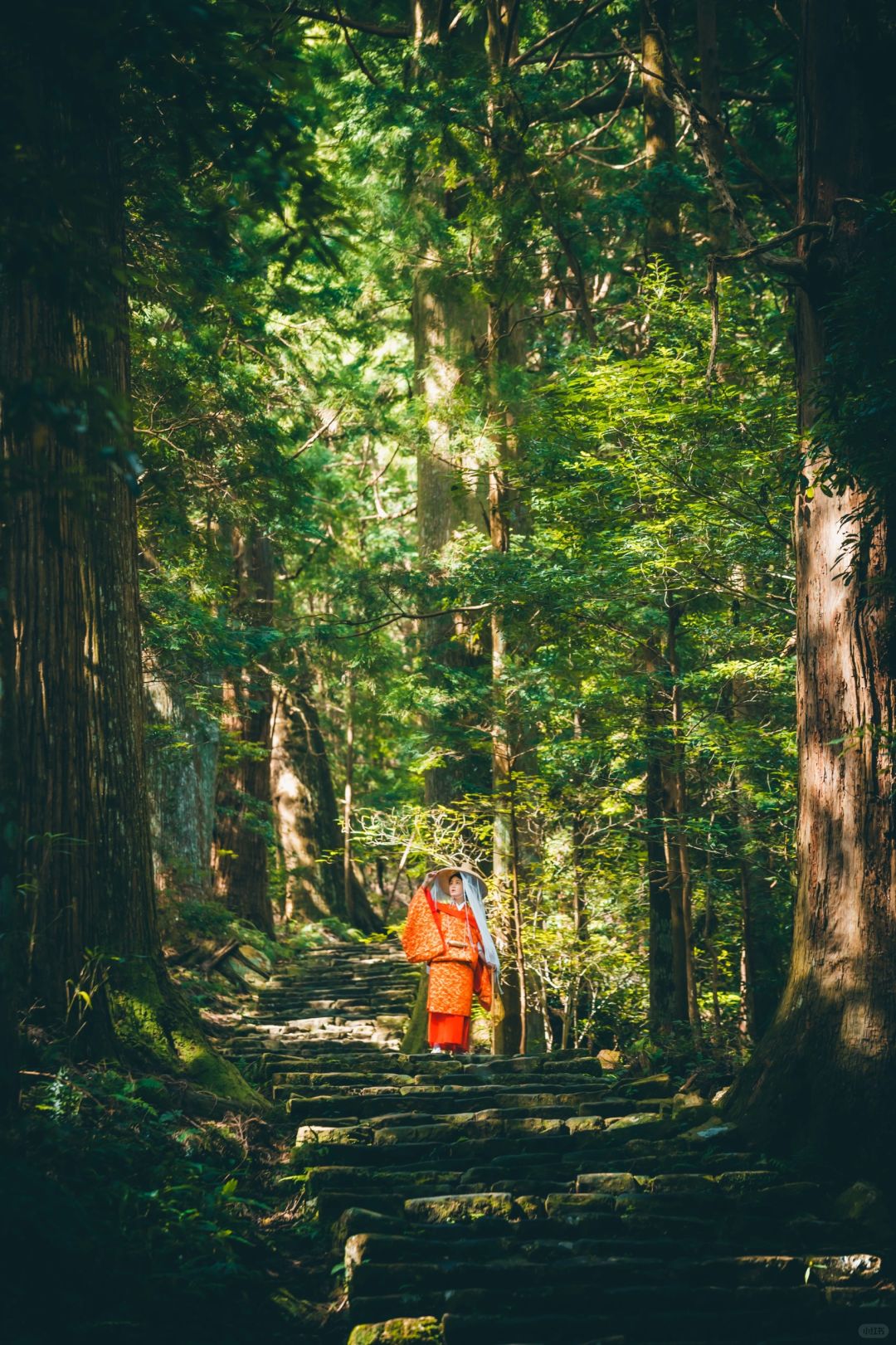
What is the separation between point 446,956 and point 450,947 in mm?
84

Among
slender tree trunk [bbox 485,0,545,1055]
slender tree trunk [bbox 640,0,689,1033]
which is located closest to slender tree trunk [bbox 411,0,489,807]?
slender tree trunk [bbox 485,0,545,1055]

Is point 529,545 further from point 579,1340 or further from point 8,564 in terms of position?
point 579,1340

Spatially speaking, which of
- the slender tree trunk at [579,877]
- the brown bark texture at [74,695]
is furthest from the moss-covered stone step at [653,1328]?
the slender tree trunk at [579,877]

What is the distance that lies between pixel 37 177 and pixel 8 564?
112 inches

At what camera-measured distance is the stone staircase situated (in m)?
4.29

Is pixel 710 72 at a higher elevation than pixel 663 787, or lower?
higher

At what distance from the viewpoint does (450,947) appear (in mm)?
9594

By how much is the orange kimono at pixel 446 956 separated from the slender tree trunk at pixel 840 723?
11.4 feet

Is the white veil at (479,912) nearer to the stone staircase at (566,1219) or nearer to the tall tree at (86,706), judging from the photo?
the stone staircase at (566,1219)

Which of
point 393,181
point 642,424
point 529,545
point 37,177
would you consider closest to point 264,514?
point 529,545

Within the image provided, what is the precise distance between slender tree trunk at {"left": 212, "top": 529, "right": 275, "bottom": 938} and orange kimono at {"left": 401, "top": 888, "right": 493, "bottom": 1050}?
7.11m

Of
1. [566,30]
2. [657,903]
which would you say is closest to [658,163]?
[566,30]

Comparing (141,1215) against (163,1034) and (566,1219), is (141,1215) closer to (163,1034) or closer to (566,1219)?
(163,1034)

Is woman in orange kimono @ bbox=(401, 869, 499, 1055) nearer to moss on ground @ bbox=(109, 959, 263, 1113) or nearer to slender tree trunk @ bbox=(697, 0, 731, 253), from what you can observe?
moss on ground @ bbox=(109, 959, 263, 1113)
